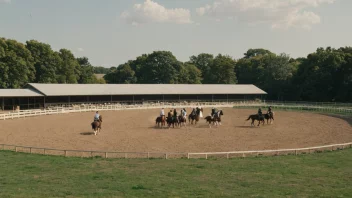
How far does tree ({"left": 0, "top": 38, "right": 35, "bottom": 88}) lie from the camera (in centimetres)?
5297

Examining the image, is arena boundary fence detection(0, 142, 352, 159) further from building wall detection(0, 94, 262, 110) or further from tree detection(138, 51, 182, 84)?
tree detection(138, 51, 182, 84)

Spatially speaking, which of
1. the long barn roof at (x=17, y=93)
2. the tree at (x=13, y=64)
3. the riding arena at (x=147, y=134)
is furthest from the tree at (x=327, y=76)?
the tree at (x=13, y=64)

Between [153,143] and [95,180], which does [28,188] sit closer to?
[95,180]

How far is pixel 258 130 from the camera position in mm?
25547

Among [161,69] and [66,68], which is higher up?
[161,69]

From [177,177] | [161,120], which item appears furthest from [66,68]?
[177,177]

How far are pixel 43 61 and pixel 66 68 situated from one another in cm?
559

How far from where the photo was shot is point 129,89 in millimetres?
54156


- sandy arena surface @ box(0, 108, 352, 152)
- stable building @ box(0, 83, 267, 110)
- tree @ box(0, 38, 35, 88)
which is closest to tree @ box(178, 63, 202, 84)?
stable building @ box(0, 83, 267, 110)

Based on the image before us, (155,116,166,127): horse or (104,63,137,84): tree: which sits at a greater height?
(104,63,137,84): tree

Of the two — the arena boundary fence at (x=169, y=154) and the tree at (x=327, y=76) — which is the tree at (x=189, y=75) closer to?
the tree at (x=327, y=76)

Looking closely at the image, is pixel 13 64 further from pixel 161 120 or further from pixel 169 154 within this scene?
pixel 169 154

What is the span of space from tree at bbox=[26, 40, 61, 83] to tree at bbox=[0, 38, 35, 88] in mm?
3363

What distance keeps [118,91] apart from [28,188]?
140 ft
